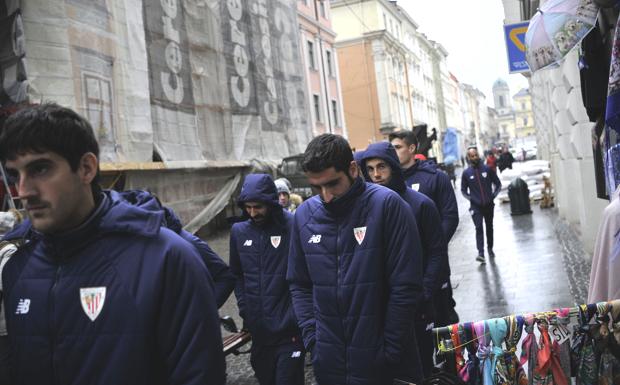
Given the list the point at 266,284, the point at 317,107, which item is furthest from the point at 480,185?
the point at 317,107

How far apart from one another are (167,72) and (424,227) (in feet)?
41.4

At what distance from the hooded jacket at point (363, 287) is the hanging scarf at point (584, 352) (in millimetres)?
904

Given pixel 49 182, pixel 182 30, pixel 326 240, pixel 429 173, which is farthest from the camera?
pixel 182 30

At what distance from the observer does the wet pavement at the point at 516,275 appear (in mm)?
7250

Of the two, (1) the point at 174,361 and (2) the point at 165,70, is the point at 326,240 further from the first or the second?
(2) the point at 165,70

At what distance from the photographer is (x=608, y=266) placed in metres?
2.60

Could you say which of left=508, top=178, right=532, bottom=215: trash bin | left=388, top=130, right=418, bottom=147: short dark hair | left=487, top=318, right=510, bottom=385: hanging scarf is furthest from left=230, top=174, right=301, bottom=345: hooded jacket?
left=508, top=178, right=532, bottom=215: trash bin

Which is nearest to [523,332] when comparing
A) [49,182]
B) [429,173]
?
[49,182]

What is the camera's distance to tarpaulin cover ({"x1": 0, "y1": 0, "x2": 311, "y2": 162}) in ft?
37.4

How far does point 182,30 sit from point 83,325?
16062mm

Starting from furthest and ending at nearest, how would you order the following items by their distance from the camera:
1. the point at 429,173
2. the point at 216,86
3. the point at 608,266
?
the point at 216,86, the point at 429,173, the point at 608,266

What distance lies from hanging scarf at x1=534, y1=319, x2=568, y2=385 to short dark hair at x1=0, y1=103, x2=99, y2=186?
189cm

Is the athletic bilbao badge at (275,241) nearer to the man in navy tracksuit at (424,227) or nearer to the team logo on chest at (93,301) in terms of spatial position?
the man in navy tracksuit at (424,227)

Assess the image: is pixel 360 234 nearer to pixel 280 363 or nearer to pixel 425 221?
pixel 280 363
